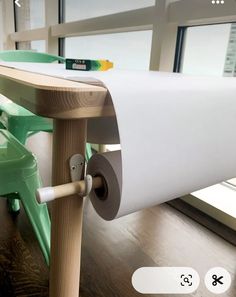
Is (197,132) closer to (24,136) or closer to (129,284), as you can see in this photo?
(129,284)

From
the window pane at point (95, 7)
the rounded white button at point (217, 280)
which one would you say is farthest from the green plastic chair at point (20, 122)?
the window pane at point (95, 7)

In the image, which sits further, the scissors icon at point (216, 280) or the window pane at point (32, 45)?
the window pane at point (32, 45)

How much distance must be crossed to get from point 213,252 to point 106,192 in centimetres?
71

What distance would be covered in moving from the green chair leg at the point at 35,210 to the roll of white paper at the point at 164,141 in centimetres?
24

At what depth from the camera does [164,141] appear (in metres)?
0.35

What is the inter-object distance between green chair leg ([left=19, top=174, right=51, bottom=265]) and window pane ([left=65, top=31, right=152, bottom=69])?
758 millimetres

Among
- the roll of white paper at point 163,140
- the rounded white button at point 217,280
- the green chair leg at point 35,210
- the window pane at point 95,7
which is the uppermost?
the window pane at point 95,7

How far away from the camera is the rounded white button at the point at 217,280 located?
81cm

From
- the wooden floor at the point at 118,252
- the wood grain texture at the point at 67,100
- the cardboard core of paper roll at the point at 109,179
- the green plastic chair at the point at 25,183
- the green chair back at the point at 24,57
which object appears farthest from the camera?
the green chair back at the point at 24,57

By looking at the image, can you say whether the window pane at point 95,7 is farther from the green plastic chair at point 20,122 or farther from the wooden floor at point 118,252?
the wooden floor at point 118,252

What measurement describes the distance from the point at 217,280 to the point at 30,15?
280 cm

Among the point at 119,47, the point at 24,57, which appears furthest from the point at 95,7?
the point at 24,57

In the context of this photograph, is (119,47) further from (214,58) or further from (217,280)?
(217,280)

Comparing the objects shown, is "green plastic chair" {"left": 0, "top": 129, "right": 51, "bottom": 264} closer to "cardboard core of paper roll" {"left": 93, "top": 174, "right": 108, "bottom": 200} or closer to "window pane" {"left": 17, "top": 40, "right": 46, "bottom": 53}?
"cardboard core of paper roll" {"left": 93, "top": 174, "right": 108, "bottom": 200}
